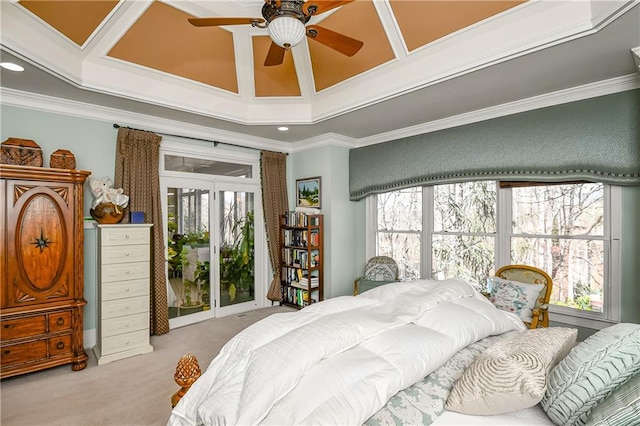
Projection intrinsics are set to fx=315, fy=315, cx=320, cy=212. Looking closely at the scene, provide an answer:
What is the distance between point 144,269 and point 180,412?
228 cm

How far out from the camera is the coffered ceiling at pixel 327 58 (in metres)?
2.27

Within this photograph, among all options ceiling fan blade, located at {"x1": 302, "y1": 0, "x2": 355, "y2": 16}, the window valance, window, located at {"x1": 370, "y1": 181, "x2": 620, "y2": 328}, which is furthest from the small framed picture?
ceiling fan blade, located at {"x1": 302, "y1": 0, "x2": 355, "y2": 16}

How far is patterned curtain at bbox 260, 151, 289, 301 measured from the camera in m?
4.78

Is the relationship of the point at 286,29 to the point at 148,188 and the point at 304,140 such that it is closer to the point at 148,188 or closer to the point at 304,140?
the point at 148,188

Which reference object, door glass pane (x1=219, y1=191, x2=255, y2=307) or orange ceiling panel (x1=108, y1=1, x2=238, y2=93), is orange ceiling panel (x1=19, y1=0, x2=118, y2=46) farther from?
door glass pane (x1=219, y1=191, x2=255, y2=307)

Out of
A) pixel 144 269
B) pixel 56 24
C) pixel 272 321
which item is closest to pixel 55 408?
pixel 144 269

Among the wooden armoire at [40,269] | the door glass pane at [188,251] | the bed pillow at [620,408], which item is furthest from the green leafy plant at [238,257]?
the bed pillow at [620,408]

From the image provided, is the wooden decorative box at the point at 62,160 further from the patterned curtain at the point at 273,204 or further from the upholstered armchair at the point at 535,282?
the upholstered armchair at the point at 535,282

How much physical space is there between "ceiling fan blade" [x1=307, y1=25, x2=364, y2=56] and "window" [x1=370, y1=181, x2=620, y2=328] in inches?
95.4

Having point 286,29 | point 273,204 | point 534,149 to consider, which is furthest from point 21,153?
point 534,149

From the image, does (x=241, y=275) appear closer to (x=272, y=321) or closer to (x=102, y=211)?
(x=102, y=211)

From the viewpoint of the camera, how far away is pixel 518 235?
3.44 metres

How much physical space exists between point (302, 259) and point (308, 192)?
1.03 metres

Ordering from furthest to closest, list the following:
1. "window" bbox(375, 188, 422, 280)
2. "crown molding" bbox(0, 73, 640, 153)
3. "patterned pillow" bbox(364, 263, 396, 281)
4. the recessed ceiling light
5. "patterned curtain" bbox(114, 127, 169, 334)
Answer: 1. "window" bbox(375, 188, 422, 280)
2. "patterned pillow" bbox(364, 263, 396, 281)
3. "patterned curtain" bbox(114, 127, 169, 334)
4. "crown molding" bbox(0, 73, 640, 153)
5. the recessed ceiling light
